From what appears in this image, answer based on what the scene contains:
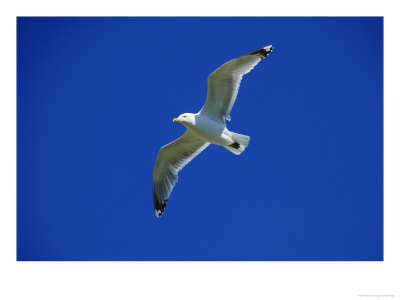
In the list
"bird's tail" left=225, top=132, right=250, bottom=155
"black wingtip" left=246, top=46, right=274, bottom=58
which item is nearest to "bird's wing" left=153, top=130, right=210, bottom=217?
"bird's tail" left=225, top=132, right=250, bottom=155

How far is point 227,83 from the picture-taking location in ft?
18.4

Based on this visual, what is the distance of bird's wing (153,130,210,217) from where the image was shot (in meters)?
6.34

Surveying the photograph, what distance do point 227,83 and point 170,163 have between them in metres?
1.53

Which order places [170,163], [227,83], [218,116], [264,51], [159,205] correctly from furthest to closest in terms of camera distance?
[159,205] < [170,163] < [218,116] < [227,83] < [264,51]

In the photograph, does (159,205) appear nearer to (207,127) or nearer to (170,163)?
(170,163)

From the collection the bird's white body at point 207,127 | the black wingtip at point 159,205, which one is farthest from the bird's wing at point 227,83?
the black wingtip at point 159,205

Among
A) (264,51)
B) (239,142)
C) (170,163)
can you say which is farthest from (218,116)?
(170,163)

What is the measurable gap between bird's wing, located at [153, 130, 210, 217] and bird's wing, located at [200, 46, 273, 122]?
632 mm

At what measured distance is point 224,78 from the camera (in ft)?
18.2
